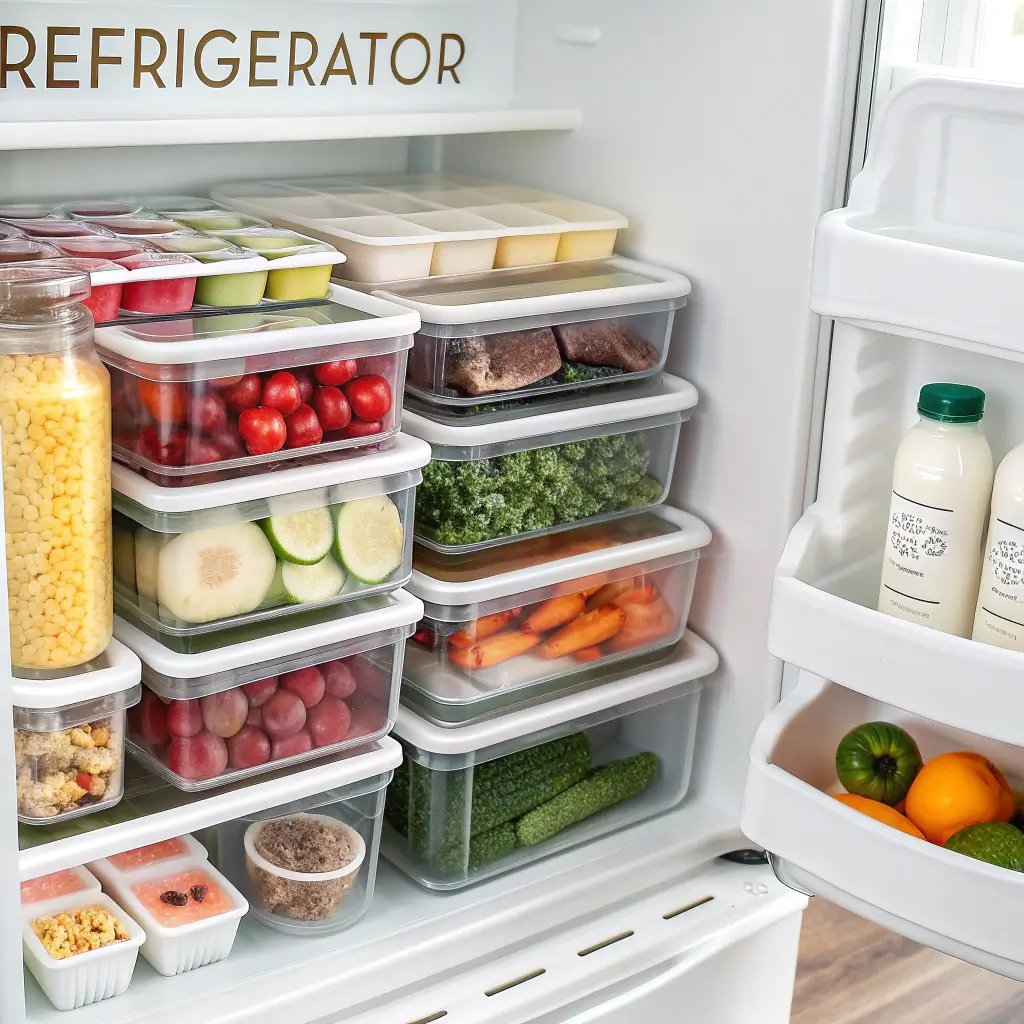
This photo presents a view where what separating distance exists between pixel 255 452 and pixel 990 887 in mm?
668

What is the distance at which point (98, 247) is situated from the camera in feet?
3.86

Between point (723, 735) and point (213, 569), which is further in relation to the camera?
point (723, 735)

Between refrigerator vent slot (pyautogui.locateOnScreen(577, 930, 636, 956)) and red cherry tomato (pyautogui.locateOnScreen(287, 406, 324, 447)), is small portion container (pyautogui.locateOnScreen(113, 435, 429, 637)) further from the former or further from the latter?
refrigerator vent slot (pyautogui.locateOnScreen(577, 930, 636, 956))

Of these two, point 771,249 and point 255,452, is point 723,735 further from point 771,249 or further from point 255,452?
point 255,452

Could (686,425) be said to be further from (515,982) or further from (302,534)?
(515,982)

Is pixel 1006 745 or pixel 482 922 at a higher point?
pixel 1006 745

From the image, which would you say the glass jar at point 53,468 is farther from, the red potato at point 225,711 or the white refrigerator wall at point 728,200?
the white refrigerator wall at point 728,200

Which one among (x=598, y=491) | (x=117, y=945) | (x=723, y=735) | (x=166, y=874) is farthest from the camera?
(x=723, y=735)

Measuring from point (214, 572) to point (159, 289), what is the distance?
0.78 feet

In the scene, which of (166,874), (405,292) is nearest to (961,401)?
(405,292)

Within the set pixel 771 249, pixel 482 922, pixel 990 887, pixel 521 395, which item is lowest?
pixel 482 922

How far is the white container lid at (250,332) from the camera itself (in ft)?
3.49

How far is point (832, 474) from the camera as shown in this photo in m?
1.21

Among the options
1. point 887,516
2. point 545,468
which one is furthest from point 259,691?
point 887,516
